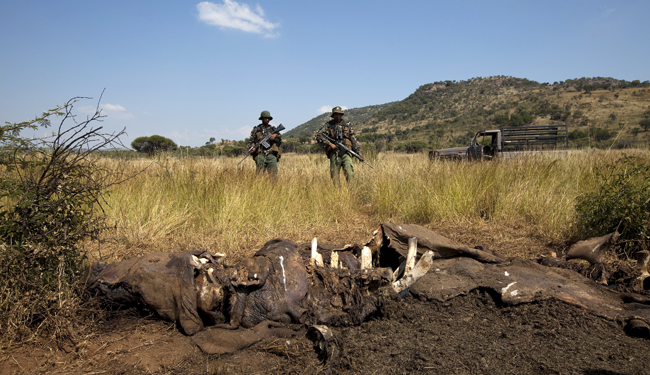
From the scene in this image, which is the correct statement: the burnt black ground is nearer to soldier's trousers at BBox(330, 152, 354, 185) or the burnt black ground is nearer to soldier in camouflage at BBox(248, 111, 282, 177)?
soldier's trousers at BBox(330, 152, 354, 185)

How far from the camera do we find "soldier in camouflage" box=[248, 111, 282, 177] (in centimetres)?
825

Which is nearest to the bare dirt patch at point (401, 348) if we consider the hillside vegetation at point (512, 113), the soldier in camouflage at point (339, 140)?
the soldier in camouflage at point (339, 140)

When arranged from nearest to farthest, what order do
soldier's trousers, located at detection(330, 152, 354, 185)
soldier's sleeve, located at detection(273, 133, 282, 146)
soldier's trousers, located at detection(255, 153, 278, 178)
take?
soldier's trousers, located at detection(330, 152, 354, 185)
soldier's trousers, located at detection(255, 153, 278, 178)
soldier's sleeve, located at detection(273, 133, 282, 146)

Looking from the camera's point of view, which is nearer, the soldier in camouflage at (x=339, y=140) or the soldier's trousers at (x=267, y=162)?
the soldier in camouflage at (x=339, y=140)

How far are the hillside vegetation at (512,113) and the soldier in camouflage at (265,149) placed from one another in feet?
27.6

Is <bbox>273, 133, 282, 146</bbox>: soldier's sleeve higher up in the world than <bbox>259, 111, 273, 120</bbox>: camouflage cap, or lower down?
lower down

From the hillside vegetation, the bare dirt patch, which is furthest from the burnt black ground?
the hillside vegetation

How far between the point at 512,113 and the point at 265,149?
120ft

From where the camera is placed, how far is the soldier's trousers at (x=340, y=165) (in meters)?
7.82

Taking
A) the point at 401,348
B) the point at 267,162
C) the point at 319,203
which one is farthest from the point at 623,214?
the point at 267,162

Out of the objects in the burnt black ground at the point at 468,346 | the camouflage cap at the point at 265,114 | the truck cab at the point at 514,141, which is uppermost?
the camouflage cap at the point at 265,114

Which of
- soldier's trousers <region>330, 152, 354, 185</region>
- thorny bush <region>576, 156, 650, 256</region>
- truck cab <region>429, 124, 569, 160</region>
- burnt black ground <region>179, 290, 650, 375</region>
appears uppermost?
truck cab <region>429, 124, 569, 160</region>

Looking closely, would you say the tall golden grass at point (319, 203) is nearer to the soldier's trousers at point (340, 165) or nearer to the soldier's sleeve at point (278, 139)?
the soldier's trousers at point (340, 165)

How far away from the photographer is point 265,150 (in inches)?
324
